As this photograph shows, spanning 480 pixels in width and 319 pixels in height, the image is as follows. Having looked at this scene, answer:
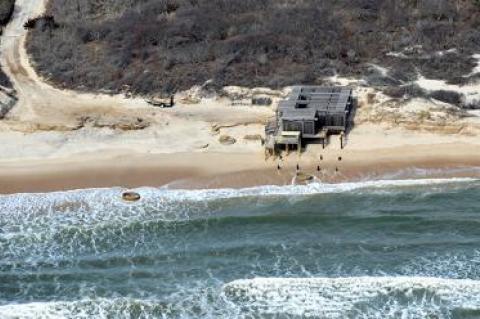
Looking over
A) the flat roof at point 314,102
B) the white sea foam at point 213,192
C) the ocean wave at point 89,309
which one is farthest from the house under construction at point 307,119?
the ocean wave at point 89,309

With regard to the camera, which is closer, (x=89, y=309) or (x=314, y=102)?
(x=89, y=309)

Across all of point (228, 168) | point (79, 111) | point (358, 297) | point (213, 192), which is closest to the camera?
point (358, 297)

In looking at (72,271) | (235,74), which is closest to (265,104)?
(235,74)

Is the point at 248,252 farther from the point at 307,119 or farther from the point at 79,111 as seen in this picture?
the point at 79,111

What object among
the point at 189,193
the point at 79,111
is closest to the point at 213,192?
the point at 189,193

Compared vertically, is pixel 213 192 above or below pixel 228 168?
below

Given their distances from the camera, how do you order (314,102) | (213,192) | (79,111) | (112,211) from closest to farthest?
(112,211), (213,192), (314,102), (79,111)
